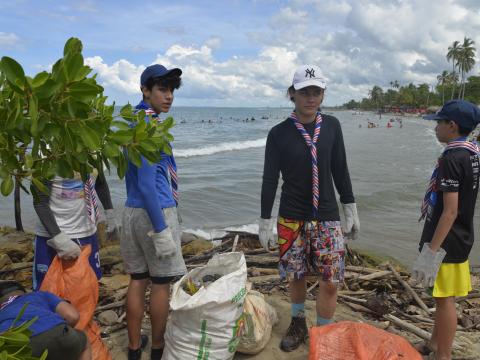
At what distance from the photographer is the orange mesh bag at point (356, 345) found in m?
2.51

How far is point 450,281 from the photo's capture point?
307 centimetres

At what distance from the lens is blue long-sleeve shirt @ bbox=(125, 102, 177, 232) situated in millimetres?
2799

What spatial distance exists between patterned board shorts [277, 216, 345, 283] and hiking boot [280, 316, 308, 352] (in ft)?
1.37

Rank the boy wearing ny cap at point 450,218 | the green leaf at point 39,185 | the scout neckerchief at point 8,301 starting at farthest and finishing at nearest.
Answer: the boy wearing ny cap at point 450,218, the scout neckerchief at point 8,301, the green leaf at point 39,185

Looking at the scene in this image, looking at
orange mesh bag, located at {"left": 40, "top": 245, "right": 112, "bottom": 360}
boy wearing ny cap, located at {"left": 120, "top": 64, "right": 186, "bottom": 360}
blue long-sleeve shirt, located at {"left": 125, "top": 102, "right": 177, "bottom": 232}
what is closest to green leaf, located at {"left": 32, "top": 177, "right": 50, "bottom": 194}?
blue long-sleeve shirt, located at {"left": 125, "top": 102, "right": 177, "bottom": 232}

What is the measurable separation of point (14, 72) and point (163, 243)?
1956mm

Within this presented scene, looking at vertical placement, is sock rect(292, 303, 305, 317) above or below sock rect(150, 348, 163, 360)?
above

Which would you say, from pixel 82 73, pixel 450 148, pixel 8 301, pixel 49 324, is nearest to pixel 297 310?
pixel 450 148

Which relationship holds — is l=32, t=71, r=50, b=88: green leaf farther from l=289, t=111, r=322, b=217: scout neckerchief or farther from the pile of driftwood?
the pile of driftwood

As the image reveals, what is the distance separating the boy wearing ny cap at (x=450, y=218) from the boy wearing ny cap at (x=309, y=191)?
0.63 meters

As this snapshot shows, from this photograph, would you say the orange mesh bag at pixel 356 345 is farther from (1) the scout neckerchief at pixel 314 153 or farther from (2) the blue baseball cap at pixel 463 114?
(2) the blue baseball cap at pixel 463 114

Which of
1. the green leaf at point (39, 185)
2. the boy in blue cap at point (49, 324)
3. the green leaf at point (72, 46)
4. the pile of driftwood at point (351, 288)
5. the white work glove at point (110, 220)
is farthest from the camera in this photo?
the pile of driftwood at point (351, 288)

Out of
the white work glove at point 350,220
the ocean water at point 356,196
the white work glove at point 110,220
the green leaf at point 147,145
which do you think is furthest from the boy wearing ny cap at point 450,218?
the ocean water at point 356,196

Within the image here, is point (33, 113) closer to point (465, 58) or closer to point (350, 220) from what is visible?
point (350, 220)
